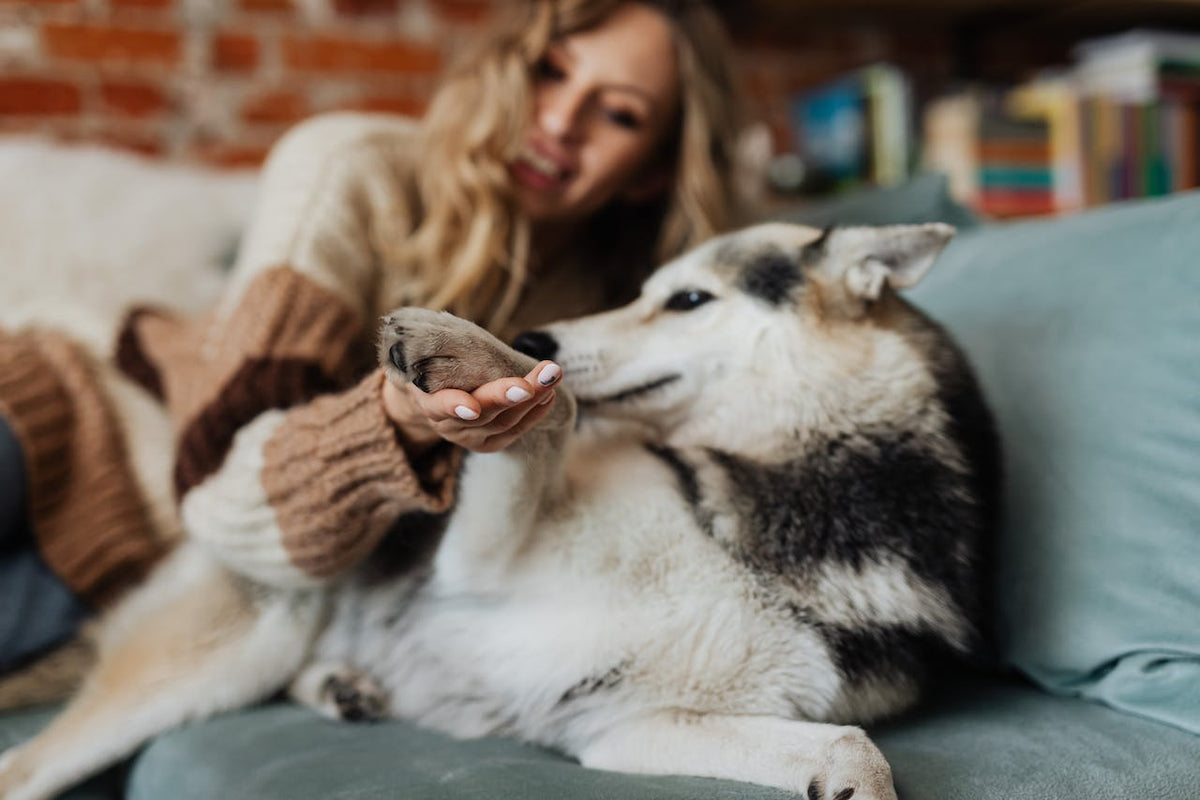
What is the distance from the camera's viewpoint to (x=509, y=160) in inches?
58.6

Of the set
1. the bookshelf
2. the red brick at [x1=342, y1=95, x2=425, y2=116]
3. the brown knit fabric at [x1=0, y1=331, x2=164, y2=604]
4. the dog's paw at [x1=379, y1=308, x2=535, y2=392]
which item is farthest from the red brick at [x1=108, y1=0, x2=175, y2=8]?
the dog's paw at [x1=379, y1=308, x2=535, y2=392]

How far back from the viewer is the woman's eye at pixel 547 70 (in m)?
1.53

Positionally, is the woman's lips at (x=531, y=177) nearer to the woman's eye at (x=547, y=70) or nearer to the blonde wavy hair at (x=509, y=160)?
the blonde wavy hair at (x=509, y=160)

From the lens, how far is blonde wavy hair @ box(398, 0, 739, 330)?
Answer: 1.36m

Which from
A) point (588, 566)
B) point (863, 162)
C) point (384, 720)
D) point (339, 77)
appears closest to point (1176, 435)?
point (588, 566)

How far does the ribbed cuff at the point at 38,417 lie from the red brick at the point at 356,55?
4.31ft

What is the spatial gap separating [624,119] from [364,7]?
122cm

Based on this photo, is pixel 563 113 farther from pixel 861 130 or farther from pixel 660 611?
pixel 861 130

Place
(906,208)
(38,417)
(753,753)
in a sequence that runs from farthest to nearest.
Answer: (906,208) < (38,417) < (753,753)

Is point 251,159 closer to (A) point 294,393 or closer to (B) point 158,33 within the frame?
(B) point 158,33

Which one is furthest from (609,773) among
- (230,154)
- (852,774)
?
(230,154)

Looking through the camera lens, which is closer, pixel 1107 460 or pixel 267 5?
pixel 1107 460

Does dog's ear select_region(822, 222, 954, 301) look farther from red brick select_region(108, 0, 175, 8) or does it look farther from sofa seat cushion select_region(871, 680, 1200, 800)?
red brick select_region(108, 0, 175, 8)

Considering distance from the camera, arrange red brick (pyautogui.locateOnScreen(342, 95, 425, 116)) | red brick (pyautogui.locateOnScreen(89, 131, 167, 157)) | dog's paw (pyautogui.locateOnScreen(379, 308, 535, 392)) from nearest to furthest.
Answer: dog's paw (pyautogui.locateOnScreen(379, 308, 535, 392)) → red brick (pyautogui.locateOnScreen(89, 131, 167, 157)) → red brick (pyautogui.locateOnScreen(342, 95, 425, 116))
